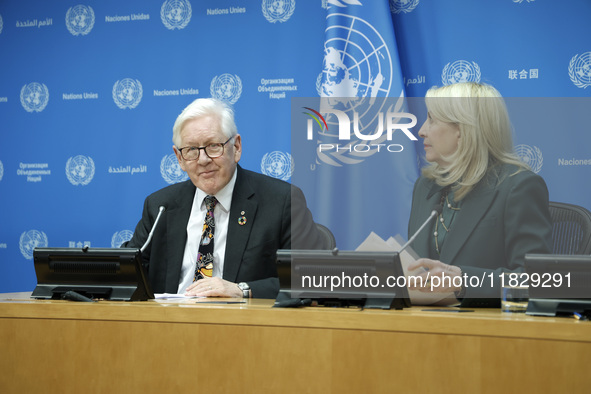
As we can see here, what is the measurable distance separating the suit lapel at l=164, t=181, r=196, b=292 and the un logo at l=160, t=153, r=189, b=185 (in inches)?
39.4

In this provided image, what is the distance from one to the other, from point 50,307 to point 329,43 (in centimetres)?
216

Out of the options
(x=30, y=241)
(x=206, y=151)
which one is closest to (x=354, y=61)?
(x=206, y=151)

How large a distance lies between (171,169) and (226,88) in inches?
23.0

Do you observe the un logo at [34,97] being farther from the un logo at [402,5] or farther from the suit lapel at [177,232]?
the un logo at [402,5]

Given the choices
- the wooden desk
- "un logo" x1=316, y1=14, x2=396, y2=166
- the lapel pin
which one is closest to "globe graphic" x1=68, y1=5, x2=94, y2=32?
"un logo" x1=316, y1=14, x2=396, y2=166

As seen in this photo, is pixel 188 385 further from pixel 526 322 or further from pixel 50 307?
pixel 526 322

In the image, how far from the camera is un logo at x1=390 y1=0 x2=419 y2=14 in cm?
337

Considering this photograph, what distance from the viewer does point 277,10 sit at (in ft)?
11.9

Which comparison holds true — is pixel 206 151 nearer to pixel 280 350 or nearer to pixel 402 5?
pixel 280 350

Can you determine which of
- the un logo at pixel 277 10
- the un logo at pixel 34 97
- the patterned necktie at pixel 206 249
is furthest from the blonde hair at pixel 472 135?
the un logo at pixel 34 97

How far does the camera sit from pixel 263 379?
4.70 feet

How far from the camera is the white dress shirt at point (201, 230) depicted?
2.50 meters

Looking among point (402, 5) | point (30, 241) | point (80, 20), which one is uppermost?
point (80, 20)

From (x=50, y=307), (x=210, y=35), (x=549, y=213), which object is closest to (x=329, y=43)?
(x=210, y=35)
